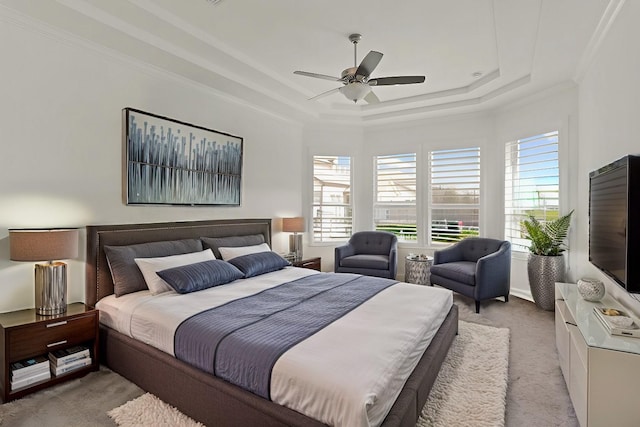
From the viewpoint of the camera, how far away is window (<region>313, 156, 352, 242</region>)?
20.1ft

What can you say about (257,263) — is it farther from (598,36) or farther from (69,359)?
(598,36)

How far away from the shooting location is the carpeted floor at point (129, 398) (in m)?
2.17

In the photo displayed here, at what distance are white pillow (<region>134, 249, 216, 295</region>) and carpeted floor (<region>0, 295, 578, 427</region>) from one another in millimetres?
728

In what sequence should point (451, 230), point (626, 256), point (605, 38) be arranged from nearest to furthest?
point (626, 256) → point (605, 38) → point (451, 230)

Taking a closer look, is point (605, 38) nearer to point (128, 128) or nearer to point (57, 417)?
point (128, 128)

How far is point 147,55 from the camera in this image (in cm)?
333

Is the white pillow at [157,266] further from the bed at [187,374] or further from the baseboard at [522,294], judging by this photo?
the baseboard at [522,294]

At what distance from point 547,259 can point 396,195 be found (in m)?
2.62

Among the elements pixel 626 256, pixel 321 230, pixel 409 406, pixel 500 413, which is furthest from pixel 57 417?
pixel 321 230

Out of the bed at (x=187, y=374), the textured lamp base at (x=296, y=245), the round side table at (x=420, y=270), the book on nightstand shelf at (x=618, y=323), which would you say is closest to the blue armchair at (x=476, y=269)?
the round side table at (x=420, y=270)

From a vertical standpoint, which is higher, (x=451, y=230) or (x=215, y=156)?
(x=215, y=156)

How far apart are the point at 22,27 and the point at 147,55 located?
922 mm

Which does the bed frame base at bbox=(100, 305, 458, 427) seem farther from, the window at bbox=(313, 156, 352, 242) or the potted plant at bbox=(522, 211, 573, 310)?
the window at bbox=(313, 156, 352, 242)

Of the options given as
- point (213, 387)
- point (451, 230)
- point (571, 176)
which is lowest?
point (213, 387)
